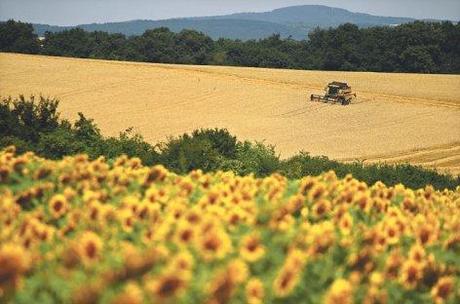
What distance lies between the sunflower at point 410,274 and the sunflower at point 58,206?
2.08m

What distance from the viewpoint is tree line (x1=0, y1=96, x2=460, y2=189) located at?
1220 centimetres

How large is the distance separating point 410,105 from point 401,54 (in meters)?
28.1

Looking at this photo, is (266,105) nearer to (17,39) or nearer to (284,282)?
(284,282)

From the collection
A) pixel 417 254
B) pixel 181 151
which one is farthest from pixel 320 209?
pixel 181 151

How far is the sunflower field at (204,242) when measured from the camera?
9.23 feet

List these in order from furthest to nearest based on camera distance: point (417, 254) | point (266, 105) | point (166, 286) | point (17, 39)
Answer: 1. point (17, 39)
2. point (266, 105)
3. point (417, 254)
4. point (166, 286)

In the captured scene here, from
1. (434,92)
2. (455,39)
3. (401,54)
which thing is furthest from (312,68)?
(434,92)

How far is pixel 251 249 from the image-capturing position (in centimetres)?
331

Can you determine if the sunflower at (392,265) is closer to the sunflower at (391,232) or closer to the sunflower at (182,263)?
the sunflower at (391,232)

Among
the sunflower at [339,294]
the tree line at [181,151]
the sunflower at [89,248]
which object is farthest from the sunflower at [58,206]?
the tree line at [181,151]

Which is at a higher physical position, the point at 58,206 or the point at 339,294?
the point at 58,206

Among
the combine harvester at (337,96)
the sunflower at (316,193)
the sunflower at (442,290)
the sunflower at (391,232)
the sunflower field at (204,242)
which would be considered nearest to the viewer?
the sunflower field at (204,242)

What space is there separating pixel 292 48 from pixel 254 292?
79.9 meters

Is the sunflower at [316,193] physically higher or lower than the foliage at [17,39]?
higher
